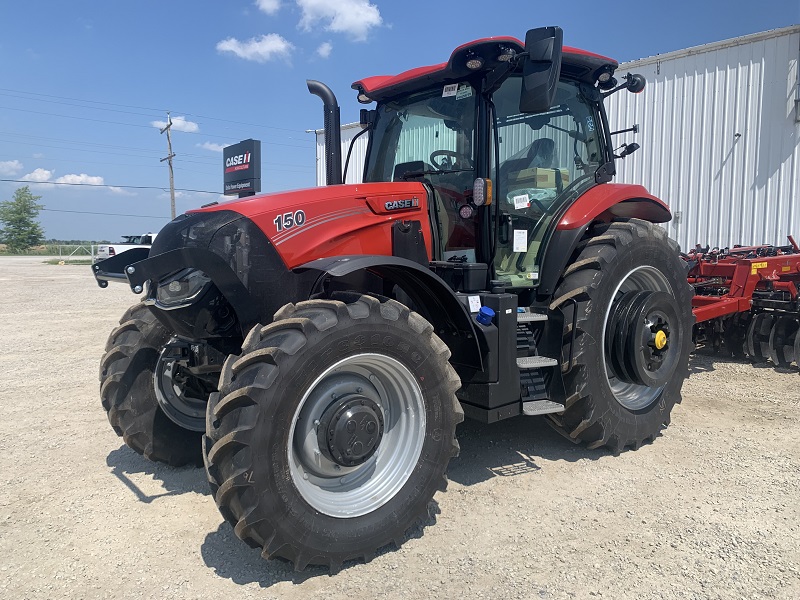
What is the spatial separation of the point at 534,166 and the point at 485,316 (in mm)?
1290

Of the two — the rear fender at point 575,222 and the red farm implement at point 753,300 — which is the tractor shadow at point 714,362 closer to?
the red farm implement at point 753,300

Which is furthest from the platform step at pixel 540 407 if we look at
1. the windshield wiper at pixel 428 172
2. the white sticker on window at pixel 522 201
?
the windshield wiper at pixel 428 172

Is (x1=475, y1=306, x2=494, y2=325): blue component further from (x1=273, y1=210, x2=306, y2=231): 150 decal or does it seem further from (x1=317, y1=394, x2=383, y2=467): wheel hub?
(x1=273, y1=210, x2=306, y2=231): 150 decal

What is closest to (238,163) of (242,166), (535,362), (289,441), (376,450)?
(242,166)

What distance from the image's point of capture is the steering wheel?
156 inches

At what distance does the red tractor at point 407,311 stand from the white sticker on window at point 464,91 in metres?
0.02

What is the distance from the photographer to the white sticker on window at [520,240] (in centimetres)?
403

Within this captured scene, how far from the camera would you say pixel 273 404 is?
257 centimetres

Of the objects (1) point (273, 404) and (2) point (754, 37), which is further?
(2) point (754, 37)

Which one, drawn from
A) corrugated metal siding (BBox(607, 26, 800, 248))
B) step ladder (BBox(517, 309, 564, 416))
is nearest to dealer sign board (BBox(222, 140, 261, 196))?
corrugated metal siding (BBox(607, 26, 800, 248))

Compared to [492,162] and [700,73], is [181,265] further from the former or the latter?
[700,73]

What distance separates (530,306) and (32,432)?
3.96 m

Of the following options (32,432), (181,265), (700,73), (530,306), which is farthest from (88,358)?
(700,73)

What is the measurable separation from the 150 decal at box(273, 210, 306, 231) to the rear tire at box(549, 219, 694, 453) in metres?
1.81
